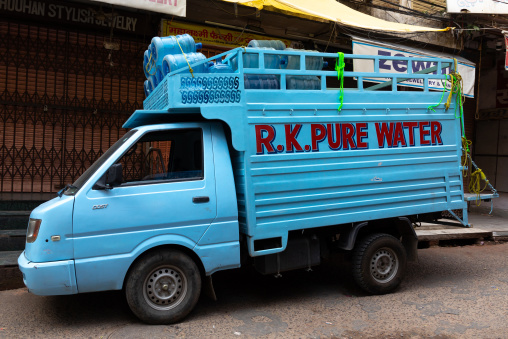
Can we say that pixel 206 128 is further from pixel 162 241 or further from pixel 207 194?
pixel 162 241

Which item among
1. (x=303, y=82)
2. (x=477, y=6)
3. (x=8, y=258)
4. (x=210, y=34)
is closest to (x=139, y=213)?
(x=303, y=82)

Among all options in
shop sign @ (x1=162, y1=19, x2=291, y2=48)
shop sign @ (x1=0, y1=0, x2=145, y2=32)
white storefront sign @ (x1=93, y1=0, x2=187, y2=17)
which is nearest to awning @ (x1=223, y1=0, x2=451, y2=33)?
white storefront sign @ (x1=93, y1=0, x2=187, y2=17)

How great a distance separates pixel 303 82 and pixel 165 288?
268 centimetres

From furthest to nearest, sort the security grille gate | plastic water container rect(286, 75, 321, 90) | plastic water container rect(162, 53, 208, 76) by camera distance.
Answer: the security grille gate
plastic water container rect(286, 75, 321, 90)
plastic water container rect(162, 53, 208, 76)

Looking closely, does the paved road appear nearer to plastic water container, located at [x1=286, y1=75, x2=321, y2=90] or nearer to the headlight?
the headlight

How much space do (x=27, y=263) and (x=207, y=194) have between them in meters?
1.76

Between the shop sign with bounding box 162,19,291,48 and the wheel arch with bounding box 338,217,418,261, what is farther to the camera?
the shop sign with bounding box 162,19,291,48

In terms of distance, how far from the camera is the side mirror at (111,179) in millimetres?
3797

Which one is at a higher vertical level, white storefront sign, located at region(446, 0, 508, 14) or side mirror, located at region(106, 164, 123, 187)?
white storefront sign, located at region(446, 0, 508, 14)

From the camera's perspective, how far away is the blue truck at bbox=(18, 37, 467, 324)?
386 centimetres

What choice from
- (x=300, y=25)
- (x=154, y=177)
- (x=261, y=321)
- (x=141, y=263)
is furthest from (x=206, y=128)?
(x=300, y=25)

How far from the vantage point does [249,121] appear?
14.1ft

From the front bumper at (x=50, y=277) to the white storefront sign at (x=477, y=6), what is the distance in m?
9.62

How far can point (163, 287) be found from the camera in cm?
Result: 406
